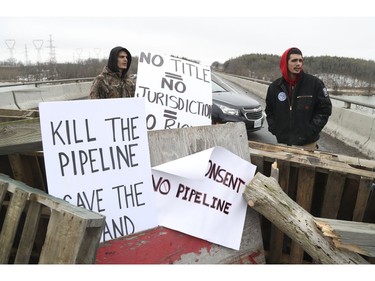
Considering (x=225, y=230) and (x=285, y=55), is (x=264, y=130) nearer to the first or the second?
(x=285, y=55)

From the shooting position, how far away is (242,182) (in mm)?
3107

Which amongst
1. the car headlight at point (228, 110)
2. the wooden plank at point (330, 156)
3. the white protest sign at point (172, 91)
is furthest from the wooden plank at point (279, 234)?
the car headlight at point (228, 110)

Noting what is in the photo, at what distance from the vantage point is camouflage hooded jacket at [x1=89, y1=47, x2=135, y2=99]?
4316mm

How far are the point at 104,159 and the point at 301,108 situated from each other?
2547 mm

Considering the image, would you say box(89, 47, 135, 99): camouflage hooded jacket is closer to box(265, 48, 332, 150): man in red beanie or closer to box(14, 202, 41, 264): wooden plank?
box(265, 48, 332, 150): man in red beanie

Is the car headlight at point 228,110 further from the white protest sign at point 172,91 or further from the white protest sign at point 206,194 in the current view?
the white protest sign at point 206,194

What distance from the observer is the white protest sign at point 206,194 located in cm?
284

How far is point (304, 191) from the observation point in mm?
3236

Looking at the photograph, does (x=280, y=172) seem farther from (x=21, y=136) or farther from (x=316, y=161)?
(x=21, y=136)

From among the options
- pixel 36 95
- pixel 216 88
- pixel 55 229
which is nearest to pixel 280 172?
pixel 55 229

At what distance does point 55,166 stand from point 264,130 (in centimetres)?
907

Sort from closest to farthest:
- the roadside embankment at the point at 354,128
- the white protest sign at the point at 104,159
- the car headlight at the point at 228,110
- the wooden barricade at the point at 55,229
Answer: the wooden barricade at the point at 55,229, the white protest sign at the point at 104,159, the roadside embankment at the point at 354,128, the car headlight at the point at 228,110

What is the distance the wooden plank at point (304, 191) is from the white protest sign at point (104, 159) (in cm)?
134

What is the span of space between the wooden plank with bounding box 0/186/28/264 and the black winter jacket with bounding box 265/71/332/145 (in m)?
3.02
